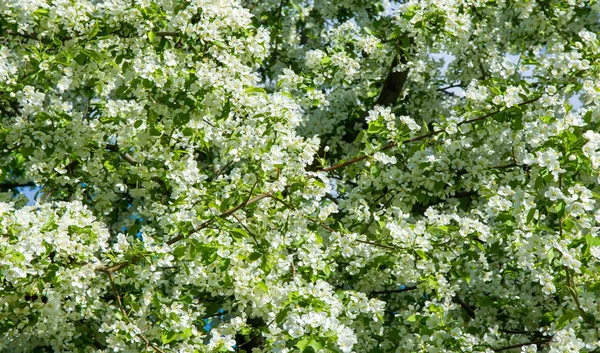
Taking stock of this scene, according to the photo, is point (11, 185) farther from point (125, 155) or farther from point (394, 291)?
point (394, 291)

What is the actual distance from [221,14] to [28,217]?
1783mm

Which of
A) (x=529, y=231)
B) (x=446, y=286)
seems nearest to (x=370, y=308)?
(x=446, y=286)

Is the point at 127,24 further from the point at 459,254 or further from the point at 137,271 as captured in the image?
the point at 459,254

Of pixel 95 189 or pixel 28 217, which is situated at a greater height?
pixel 95 189

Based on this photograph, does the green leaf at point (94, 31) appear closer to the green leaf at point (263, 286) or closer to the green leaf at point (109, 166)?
the green leaf at point (109, 166)

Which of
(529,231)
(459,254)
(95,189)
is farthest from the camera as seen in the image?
(95,189)

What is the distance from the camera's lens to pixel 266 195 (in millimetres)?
4852

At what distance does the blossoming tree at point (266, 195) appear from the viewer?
4656 millimetres

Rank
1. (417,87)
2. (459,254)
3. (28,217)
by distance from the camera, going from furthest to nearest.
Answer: (417,87) < (459,254) < (28,217)

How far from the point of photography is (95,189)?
6133 millimetres

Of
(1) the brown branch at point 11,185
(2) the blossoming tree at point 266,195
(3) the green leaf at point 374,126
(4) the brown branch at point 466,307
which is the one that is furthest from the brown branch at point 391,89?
(1) the brown branch at point 11,185

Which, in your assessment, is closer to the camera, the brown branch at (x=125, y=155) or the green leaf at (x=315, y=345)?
the green leaf at (x=315, y=345)

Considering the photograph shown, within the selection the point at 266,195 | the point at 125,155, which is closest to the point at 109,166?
the point at 125,155

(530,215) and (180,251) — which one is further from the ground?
(530,215)
